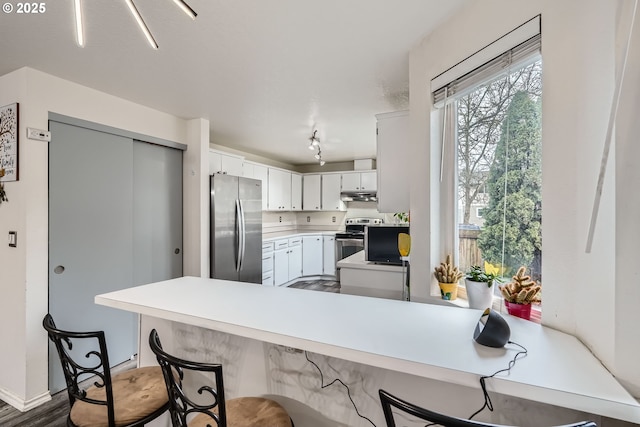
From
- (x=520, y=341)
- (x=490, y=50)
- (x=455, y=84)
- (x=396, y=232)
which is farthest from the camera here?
(x=396, y=232)

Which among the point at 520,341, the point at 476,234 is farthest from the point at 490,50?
the point at 520,341

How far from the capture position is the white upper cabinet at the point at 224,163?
372cm

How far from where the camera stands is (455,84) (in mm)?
1629

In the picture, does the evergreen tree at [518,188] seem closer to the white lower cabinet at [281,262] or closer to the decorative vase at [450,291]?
the decorative vase at [450,291]

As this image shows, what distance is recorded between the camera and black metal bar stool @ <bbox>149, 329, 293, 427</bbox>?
0.91 m

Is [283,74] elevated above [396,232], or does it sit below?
above

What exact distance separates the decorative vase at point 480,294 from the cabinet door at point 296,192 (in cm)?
464

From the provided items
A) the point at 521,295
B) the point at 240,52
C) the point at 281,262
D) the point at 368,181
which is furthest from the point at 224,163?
the point at 521,295

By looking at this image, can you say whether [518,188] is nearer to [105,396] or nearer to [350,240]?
[105,396]

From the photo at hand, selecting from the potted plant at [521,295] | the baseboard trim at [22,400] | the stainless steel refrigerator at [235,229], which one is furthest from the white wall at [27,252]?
the potted plant at [521,295]

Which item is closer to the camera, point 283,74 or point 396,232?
point 283,74

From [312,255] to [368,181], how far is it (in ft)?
5.86

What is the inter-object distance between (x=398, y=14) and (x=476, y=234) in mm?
1289

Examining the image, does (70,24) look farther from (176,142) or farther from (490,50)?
(490,50)
